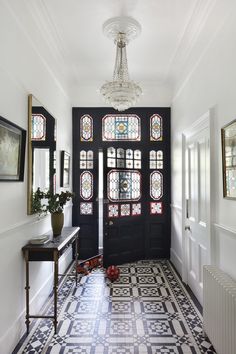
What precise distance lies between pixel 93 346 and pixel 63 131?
A: 302cm

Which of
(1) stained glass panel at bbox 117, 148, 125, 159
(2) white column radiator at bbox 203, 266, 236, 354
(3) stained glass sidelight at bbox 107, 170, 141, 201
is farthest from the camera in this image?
(1) stained glass panel at bbox 117, 148, 125, 159

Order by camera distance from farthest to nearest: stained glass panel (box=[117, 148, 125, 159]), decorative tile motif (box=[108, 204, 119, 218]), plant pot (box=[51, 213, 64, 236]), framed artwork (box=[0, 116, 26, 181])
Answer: stained glass panel (box=[117, 148, 125, 159]), decorative tile motif (box=[108, 204, 119, 218]), plant pot (box=[51, 213, 64, 236]), framed artwork (box=[0, 116, 26, 181])

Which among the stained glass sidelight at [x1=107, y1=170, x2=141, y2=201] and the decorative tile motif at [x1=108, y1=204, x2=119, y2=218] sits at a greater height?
the stained glass sidelight at [x1=107, y1=170, x2=141, y2=201]

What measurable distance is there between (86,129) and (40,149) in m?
2.14

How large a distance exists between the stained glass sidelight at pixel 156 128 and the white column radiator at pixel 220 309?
10.2 ft

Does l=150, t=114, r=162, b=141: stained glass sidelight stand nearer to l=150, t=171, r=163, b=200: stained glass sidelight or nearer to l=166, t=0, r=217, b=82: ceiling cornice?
l=150, t=171, r=163, b=200: stained glass sidelight

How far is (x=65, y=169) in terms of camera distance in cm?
443

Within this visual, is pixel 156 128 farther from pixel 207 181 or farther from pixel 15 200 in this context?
pixel 15 200

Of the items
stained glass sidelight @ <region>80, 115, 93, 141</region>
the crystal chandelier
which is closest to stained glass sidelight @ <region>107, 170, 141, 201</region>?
stained glass sidelight @ <region>80, 115, 93, 141</region>

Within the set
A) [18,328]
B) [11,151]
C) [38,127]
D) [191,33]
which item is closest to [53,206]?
[38,127]

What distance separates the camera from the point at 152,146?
17.0ft

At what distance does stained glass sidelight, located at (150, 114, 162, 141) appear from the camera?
519 cm

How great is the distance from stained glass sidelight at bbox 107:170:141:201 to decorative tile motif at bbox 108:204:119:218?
121 mm

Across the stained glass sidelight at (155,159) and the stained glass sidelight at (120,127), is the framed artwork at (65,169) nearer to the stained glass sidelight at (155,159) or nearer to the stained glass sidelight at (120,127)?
the stained glass sidelight at (120,127)
